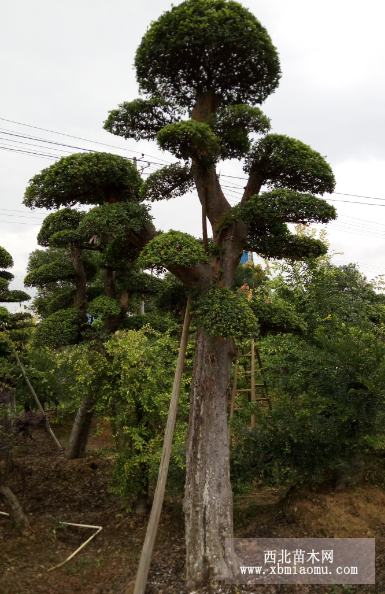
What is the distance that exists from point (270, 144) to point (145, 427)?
17.3 feet

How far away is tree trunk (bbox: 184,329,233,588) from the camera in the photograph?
18.1ft

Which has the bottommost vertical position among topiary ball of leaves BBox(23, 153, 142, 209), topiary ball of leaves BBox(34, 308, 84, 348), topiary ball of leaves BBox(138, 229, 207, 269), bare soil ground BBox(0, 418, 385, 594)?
bare soil ground BBox(0, 418, 385, 594)

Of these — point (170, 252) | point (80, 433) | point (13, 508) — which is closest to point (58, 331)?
point (13, 508)

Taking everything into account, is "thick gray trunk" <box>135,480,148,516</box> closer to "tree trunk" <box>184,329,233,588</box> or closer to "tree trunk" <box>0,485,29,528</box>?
"tree trunk" <box>0,485,29,528</box>

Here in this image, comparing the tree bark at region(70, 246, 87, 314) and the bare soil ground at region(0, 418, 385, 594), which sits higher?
the tree bark at region(70, 246, 87, 314)

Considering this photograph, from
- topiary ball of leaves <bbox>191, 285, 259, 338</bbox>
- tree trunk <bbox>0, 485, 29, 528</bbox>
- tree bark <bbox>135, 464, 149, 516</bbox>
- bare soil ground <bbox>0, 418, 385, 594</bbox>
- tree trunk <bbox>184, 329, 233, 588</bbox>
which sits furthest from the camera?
tree bark <bbox>135, 464, 149, 516</bbox>

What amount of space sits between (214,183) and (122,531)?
20.6 ft

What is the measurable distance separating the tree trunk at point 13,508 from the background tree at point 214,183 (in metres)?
3.65

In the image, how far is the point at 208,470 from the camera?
5.82 metres

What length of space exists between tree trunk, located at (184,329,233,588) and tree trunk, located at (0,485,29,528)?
11.8 ft

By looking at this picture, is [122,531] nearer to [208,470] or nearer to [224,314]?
[208,470]

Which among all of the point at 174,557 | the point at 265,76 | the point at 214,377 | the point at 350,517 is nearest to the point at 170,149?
the point at 265,76

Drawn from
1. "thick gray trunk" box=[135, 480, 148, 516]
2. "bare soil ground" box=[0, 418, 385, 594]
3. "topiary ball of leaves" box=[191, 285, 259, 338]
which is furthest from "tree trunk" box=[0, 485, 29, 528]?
"topiary ball of leaves" box=[191, 285, 259, 338]

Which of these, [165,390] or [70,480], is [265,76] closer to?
[165,390]
